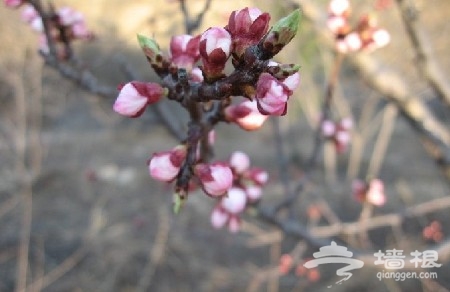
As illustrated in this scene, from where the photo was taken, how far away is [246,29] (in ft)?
1.72

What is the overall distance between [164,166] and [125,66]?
0.47m

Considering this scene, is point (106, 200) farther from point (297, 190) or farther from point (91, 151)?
point (297, 190)

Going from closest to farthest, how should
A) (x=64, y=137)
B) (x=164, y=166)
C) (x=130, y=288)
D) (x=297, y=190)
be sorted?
(x=164, y=166) → (x=297, y=190) → (x=130, y=288) → (x=64, y=137)

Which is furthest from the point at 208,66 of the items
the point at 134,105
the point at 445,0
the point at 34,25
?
the point at 445,0

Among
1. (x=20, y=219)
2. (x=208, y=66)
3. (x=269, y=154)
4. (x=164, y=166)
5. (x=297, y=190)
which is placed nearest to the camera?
(x=208, y=66)

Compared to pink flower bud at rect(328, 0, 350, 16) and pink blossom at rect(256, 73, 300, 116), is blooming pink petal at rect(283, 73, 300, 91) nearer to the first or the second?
pink blossom at rect(256, 73, 300, 116)

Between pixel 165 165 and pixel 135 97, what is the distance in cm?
11

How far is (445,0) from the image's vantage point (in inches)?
222

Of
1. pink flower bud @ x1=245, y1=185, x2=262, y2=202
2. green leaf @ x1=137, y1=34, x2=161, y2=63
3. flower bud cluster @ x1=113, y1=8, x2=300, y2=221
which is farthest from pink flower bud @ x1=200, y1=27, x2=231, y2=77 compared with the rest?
pink flower bud @ x1=245, y1=185, x2=262, y2=202

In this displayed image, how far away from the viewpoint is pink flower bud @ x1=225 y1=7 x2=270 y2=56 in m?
0.52

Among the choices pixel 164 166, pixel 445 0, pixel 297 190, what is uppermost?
pixel 445 0

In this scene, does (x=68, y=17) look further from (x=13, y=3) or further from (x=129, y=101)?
(x=129, y=101)

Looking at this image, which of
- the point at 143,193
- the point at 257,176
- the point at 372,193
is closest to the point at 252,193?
the point at 257,176

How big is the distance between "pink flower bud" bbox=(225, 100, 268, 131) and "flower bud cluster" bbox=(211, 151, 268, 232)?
233 millimetres
